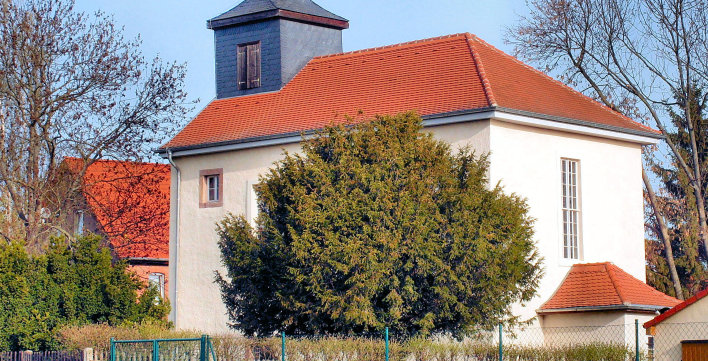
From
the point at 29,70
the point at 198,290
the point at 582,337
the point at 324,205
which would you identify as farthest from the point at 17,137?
the point at 582,337

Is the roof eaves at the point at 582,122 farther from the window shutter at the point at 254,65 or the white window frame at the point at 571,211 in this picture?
the window shutter at the point at 254,65

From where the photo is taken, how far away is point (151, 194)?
36750 millimetres

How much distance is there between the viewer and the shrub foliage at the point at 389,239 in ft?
68.1

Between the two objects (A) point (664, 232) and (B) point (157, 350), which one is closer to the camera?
(B) point (157, 350)

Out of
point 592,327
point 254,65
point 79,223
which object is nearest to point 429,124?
point 592,327

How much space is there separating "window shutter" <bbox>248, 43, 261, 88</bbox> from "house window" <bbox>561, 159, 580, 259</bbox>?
9847 mm

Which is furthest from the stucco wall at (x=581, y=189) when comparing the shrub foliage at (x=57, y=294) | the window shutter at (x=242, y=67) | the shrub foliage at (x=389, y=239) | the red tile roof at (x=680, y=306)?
the window shutter at (x=242, y=67)

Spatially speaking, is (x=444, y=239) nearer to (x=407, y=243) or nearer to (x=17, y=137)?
(x=407, y=243)

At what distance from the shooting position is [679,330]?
1916cm

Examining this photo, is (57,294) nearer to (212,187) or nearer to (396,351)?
(212,187)

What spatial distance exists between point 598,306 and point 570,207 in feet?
11.4

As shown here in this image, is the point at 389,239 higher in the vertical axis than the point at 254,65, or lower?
lower

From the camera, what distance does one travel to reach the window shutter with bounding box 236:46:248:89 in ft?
107

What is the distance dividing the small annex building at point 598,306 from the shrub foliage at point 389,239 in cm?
267
